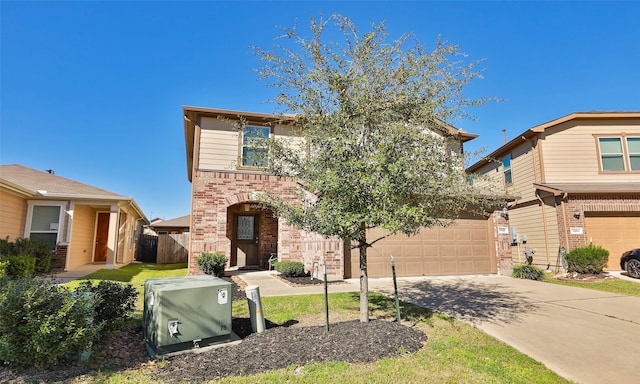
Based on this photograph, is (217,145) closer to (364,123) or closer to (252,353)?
(364,123)

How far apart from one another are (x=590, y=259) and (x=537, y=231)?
3.32 meters

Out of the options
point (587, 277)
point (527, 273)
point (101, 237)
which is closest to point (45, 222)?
point (101, 237)

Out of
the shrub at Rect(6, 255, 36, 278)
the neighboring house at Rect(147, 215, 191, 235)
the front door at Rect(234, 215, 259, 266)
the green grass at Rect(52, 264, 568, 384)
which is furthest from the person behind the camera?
the neighboring house at Rect(147, 215, 191, 235)

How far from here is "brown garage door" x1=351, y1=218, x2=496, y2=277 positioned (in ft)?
36.7

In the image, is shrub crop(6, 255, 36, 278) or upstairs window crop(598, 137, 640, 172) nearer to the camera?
shrub crop(6, 255, 36, 278)

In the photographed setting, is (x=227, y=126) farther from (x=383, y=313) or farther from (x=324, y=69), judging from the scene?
(x=383, y=313)

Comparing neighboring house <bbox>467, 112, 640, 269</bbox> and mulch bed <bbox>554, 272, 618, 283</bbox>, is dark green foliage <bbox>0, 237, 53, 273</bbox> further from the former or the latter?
neighboring house <bbox>467, 112, 640, 269</bbox>

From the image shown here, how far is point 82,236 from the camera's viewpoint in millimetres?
14812

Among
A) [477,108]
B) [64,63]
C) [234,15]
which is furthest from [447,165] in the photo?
[64,63]

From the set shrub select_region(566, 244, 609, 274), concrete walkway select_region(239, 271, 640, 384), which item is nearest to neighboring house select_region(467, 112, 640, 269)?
shrub select_region(566, 244, 609, 274)

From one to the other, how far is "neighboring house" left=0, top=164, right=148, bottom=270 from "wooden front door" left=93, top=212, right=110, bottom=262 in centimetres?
246

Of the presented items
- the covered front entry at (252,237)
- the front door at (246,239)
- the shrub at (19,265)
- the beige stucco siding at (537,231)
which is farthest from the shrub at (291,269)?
the beige stucco siding at (537,231)

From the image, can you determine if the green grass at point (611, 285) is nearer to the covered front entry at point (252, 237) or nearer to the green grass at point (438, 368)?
the green grass at point (438, 368)

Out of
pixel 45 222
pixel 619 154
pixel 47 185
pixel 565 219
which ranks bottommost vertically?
pixel 45 222
